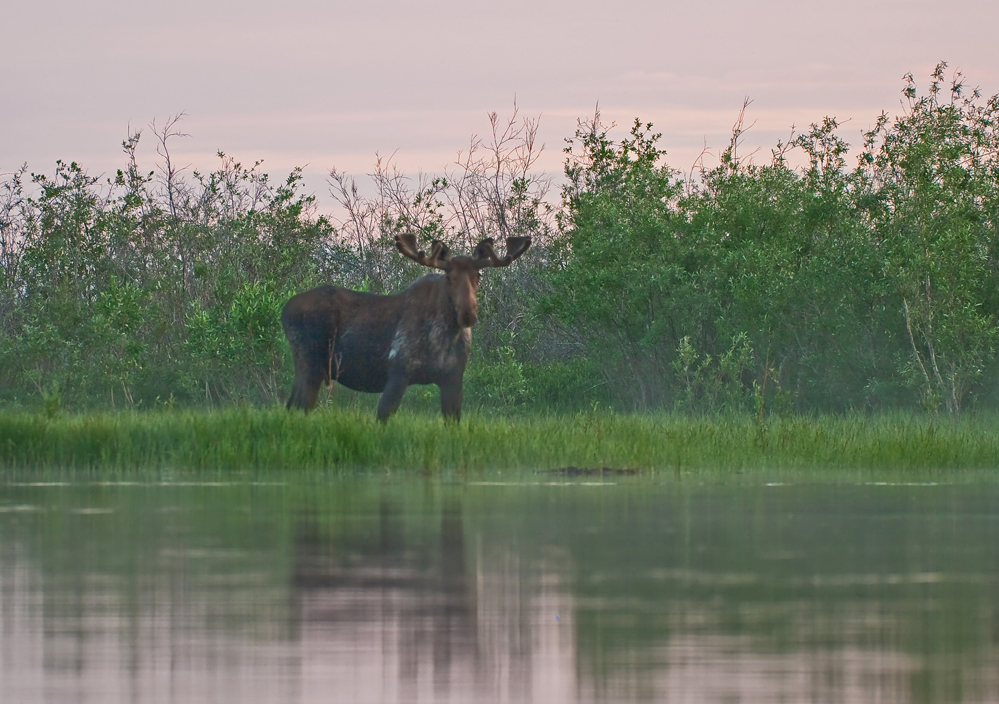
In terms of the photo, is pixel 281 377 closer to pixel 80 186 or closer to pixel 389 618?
pixel 80 186

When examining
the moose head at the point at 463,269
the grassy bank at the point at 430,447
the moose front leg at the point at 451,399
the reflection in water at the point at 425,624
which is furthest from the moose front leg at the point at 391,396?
the reflection in water at the point at 425,624

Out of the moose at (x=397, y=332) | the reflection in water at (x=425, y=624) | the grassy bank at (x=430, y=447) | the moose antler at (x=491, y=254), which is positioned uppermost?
the moose antler at (x=491, y=254)

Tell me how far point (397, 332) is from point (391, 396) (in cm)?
81

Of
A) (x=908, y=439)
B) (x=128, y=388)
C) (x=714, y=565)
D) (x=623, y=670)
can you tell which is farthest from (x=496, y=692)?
(x=128, y=388)

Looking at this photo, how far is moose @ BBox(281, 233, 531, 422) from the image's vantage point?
705 inches

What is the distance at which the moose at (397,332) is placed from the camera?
17.9 metres

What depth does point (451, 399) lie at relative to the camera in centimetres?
1789

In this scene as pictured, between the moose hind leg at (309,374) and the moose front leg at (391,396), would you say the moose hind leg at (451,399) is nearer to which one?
the moose front leg at (391,396)

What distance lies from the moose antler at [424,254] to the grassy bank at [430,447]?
2.67 m

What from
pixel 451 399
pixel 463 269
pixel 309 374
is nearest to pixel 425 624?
pixel 451 399

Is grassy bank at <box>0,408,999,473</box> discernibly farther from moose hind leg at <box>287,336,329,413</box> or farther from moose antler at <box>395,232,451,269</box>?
moose hind leg at <box>287,336,329,413</box>

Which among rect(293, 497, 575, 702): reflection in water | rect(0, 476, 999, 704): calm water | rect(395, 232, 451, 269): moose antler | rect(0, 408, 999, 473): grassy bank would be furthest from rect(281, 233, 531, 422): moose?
rect(293, 497, 575, 702): reflection in water

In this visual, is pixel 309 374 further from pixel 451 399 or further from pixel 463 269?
pixel 463 269

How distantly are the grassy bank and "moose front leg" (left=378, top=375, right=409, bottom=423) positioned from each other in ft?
6.37
